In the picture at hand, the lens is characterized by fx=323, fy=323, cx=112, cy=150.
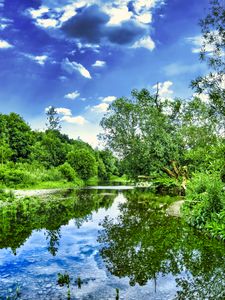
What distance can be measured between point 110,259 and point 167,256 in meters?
2.17

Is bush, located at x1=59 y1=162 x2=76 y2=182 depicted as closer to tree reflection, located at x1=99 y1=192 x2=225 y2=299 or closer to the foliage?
tree reflection, located at x1=99 y1=192 x2=225 y2=299

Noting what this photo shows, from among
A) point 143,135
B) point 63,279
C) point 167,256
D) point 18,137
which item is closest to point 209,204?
point 167,256

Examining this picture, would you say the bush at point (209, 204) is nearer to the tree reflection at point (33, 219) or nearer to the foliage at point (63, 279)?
the tree reflection at point (33, 219)

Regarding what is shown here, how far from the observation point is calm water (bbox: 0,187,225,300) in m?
8.79

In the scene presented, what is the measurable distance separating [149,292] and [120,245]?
17.1 feet

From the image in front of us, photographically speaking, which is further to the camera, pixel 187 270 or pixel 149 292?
pixel 187 270

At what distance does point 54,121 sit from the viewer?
342ft

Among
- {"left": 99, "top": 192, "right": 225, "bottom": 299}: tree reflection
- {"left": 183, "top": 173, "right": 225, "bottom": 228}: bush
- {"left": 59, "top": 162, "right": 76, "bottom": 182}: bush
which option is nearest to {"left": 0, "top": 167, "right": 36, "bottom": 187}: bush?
{"left": 59, "top": 162, "right": 76, "bottom": 182}: bush

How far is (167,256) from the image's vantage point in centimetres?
1223

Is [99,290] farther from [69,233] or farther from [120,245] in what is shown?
[69,233]

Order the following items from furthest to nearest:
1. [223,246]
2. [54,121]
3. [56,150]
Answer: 1. [54,121]
2. [56,150]
3. [223,246]

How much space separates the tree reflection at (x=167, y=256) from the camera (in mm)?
9383

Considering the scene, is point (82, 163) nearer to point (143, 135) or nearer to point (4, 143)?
point (4, 143)

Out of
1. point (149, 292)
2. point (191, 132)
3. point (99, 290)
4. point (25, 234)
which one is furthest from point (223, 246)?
point (191, 132)
